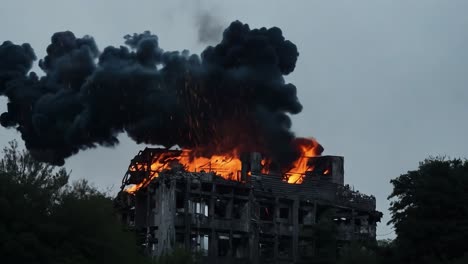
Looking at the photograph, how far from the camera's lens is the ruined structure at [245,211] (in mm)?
85688

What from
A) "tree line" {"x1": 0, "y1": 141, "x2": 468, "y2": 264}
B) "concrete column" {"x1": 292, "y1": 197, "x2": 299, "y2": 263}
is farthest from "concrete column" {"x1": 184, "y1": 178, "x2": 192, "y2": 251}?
"tree line" {"x1": 0, "y1": 141, "x2": 468, "y2": 264}

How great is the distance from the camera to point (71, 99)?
94.6 m

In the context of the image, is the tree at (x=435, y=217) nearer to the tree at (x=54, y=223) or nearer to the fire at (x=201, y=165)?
the tree at (x=54, y=223)

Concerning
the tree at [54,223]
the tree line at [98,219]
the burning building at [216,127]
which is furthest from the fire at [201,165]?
the tree at [54,223]

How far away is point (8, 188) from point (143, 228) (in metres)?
44.6

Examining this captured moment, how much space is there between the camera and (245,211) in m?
89.1

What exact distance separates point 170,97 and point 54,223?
46.3 metres

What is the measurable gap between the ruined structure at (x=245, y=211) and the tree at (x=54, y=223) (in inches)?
1243

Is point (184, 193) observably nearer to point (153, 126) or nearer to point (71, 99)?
point (153, 126)

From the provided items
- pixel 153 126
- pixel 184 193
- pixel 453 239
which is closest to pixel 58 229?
pixel 453 239

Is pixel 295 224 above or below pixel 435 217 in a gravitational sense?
above

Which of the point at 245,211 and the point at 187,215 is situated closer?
the point at 187,215

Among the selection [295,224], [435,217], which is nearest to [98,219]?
[435,217]

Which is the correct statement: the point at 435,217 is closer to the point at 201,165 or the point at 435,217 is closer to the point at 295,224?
the point at 295,224
